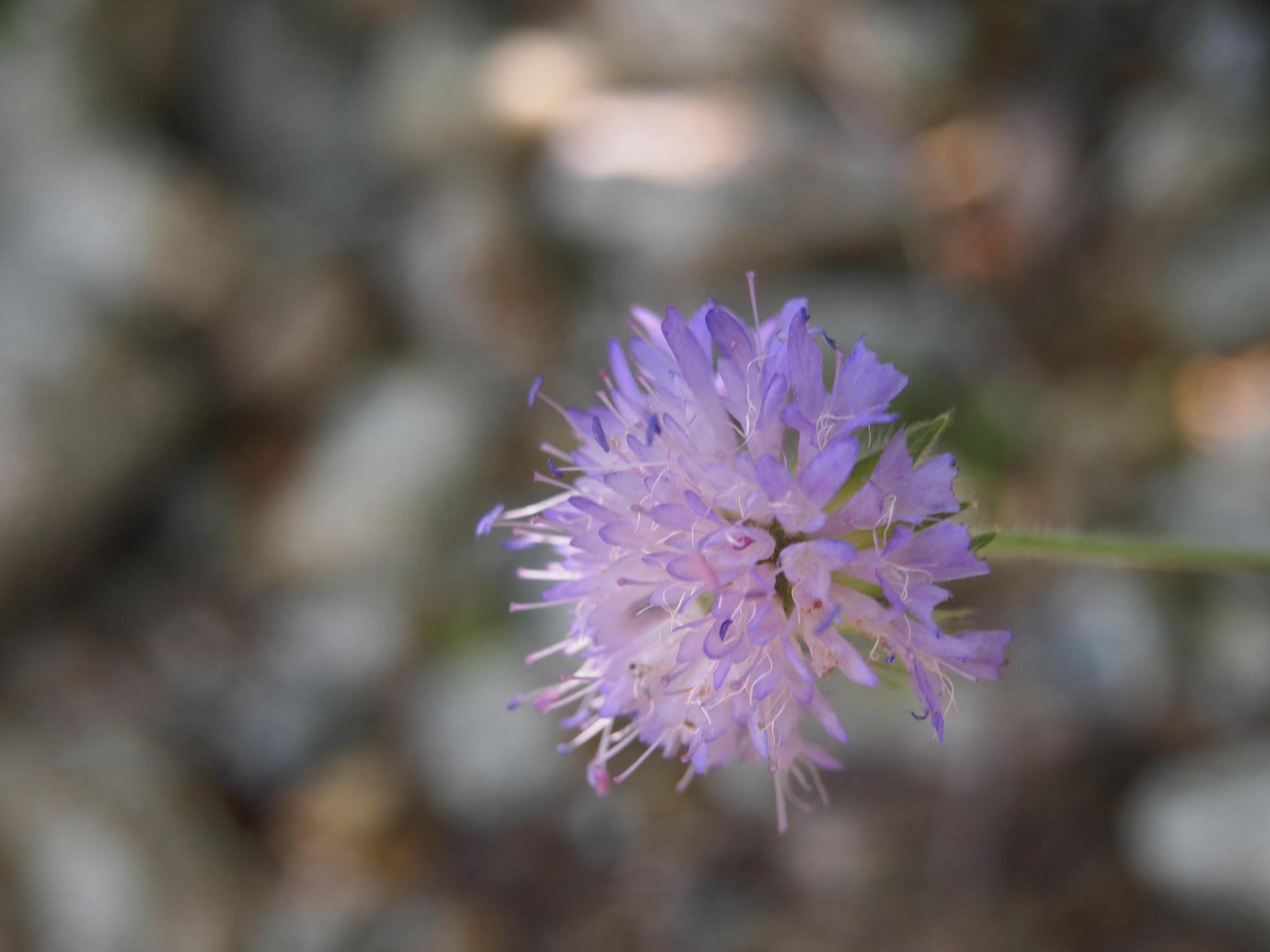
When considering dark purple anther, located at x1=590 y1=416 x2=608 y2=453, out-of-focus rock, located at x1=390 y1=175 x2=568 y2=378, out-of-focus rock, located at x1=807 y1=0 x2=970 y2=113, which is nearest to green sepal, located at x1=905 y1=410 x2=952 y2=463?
dark purple anther, located at x1=590 y1=416 x2=608 y2=453

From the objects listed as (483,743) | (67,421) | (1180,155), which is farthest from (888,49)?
(67,421)

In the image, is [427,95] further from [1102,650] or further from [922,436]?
[922,436]

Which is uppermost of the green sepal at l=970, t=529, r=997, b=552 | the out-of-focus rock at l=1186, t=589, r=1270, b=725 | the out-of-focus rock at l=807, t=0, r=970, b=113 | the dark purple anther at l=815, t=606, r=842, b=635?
the out-of-focus rock at l=807, t=0, r=970, b=113

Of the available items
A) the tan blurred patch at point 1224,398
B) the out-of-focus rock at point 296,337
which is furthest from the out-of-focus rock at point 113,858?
the tan blurred patch at point 1224,398

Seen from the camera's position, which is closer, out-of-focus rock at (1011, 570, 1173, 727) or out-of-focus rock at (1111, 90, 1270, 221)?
out-of-focus rock at (1011, 570, 1173, 727)

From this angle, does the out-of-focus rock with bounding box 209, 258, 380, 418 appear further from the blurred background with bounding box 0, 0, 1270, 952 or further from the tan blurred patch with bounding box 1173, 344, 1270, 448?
the tan blurred patch with bounding box 1173, 344, 1270, 448

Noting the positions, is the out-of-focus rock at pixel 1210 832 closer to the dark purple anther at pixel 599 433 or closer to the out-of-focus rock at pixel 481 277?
the dark purple anther at pixel 599 433

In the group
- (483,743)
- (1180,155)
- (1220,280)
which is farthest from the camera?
(483,743)

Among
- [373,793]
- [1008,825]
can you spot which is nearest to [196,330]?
[373,793]
